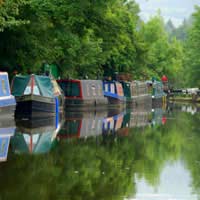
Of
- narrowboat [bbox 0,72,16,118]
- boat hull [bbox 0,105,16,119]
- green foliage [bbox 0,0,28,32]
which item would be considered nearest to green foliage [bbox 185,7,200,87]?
narrowboat [bbox 0,72,16,118]

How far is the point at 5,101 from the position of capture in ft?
98.5

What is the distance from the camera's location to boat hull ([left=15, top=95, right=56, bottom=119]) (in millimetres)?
33188

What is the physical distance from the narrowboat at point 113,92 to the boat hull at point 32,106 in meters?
17.5

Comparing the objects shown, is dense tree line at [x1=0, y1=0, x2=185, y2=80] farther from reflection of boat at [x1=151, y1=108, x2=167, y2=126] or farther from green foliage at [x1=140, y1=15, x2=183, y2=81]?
green foliage at [x1=140, y1=15, x2=183, y2=81]

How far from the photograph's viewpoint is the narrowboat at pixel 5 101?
29734mm

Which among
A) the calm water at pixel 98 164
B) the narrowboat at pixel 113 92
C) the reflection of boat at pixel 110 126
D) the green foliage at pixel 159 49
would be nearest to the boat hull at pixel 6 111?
the calm water at pixel 98 164

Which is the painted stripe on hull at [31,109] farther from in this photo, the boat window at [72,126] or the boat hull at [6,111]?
the boat hull at [6,111]

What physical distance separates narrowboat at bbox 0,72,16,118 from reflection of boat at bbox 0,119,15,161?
1.34 ft

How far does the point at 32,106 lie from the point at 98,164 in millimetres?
16357

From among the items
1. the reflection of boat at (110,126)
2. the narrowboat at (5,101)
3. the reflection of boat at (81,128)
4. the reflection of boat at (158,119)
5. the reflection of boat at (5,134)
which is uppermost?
the narrowboat at (5,101)

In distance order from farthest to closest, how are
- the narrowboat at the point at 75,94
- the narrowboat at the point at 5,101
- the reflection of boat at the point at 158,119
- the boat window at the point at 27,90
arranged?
the narrowboat at the point at 75,94 < the reflection of boat at the point at 158,119 < the boat window at the point at 27,90 < the narrowboat at the point at 5,101

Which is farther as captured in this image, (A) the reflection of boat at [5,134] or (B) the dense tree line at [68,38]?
(B) the dense tree line at [68,38]

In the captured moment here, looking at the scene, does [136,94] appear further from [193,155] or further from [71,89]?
[193,155]

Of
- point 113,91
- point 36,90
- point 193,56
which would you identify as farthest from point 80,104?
point 193,56
